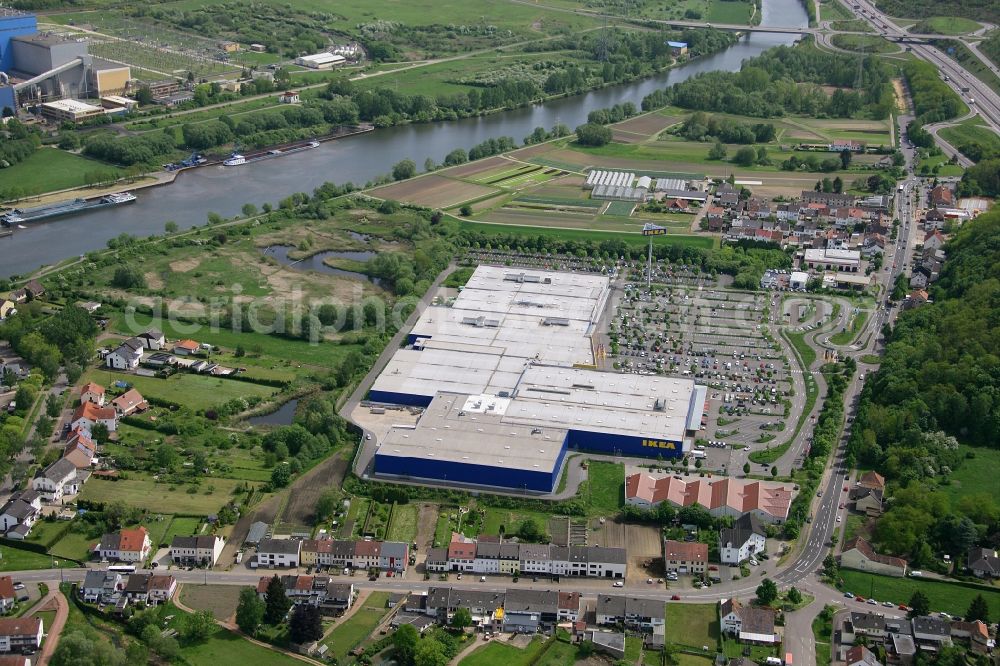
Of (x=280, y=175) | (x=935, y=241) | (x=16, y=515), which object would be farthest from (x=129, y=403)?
(x=935, y=241)

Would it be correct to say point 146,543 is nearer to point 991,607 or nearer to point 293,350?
point 293,350

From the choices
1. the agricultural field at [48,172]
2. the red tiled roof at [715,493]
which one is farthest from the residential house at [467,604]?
the agricultural field at [48,172]

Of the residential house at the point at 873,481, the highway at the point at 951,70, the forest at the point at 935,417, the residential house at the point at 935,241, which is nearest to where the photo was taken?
the forest at the point at 935,417

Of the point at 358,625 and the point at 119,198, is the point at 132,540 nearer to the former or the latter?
the point at 358,625

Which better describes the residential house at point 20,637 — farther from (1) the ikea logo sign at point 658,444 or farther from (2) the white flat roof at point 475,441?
(1) the ikea logo sign at point 658,444

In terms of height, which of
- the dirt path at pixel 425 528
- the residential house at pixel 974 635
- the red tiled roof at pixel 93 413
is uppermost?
the red tiled roof at pixel 93 413
